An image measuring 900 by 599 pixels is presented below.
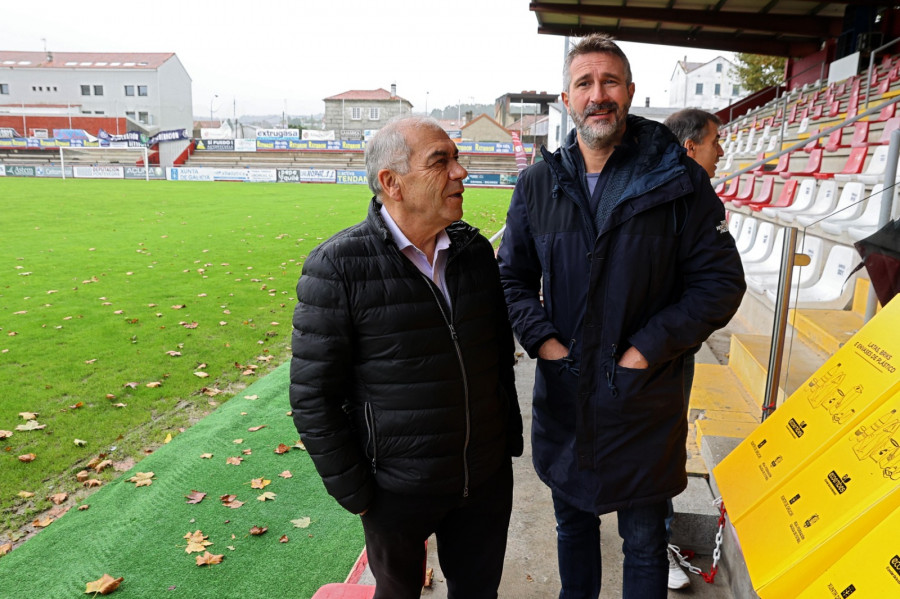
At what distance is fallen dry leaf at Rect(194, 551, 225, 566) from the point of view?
3.00 meters

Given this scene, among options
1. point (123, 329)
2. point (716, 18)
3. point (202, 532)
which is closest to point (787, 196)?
point (202, 532)

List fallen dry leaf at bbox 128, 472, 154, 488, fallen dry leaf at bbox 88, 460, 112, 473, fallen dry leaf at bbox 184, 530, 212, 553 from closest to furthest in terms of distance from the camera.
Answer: fallen dry leaf at bbox 184, 530, 212, 553 < fallen dry leaf at bbox 128, 472, 154, 488 < fallen dry leaf at bbox 88, 460, 112, 473

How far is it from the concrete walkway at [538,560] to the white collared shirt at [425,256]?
1.40m

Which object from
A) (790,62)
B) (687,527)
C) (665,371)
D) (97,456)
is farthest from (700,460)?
(790,62)

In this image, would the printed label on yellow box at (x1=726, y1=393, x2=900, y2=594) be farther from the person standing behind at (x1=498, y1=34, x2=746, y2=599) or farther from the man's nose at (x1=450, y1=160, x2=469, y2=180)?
the man's nose at (x1=450, y1=160, x2=469, y2=180)

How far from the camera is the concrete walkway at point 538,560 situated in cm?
255

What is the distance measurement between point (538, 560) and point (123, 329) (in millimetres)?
5943

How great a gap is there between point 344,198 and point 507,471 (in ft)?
79.8

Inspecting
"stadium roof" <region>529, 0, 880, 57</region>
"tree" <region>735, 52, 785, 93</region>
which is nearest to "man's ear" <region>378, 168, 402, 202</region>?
"stadium roof" <region>529, 0, 880, 57</region>

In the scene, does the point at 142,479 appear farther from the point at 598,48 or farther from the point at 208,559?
the point at 598,48

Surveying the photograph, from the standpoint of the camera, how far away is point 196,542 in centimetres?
318

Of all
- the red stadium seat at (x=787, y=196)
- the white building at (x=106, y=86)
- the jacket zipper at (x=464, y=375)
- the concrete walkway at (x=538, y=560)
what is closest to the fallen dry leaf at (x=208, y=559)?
the concrete walkway at (x=538, y=560)

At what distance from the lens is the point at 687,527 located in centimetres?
275

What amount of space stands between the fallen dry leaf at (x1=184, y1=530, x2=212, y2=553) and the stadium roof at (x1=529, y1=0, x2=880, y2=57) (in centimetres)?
1904
